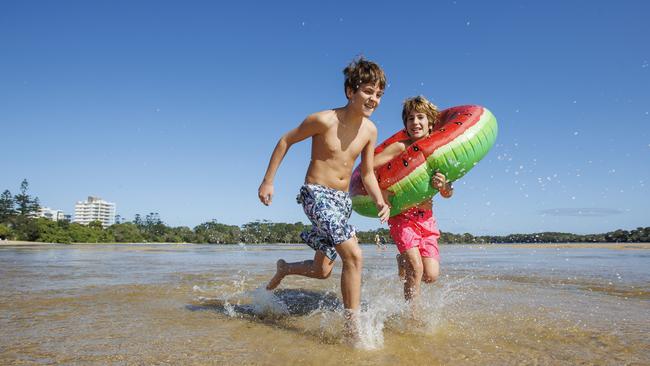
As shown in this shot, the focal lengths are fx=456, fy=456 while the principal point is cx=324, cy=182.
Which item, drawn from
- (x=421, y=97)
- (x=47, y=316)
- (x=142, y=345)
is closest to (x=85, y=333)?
(x=142, y=345)

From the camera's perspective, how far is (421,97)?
441 cm

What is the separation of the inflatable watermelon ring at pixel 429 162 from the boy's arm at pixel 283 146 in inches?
41.3

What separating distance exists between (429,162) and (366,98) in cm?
109

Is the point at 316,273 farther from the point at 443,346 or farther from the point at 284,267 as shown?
the point at 443,346

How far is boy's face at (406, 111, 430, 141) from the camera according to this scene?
14.4ft

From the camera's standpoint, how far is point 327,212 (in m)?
3.18

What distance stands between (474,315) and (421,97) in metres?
2.05

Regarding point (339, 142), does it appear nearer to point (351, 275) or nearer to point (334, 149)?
point (334, 149)

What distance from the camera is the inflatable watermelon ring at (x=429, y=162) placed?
400 cm

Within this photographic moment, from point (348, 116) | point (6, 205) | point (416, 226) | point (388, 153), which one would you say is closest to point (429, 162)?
point (388, 153)

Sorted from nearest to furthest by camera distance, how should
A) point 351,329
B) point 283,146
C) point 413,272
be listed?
point 351,329, point 283,146, point 413,272

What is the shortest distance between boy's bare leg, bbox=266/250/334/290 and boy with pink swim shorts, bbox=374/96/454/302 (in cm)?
69

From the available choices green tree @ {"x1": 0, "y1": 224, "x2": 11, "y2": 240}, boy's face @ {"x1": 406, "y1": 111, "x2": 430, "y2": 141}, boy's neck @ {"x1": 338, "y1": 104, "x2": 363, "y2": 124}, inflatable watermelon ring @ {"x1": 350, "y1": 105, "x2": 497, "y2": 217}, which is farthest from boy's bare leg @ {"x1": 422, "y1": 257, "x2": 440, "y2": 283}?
green tree @ {"x1": 0, "y1": 224, "x2": 11, "y2": 240}

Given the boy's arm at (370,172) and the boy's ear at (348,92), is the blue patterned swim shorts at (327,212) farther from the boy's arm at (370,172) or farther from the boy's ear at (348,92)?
the boy's ear at (348,92)
